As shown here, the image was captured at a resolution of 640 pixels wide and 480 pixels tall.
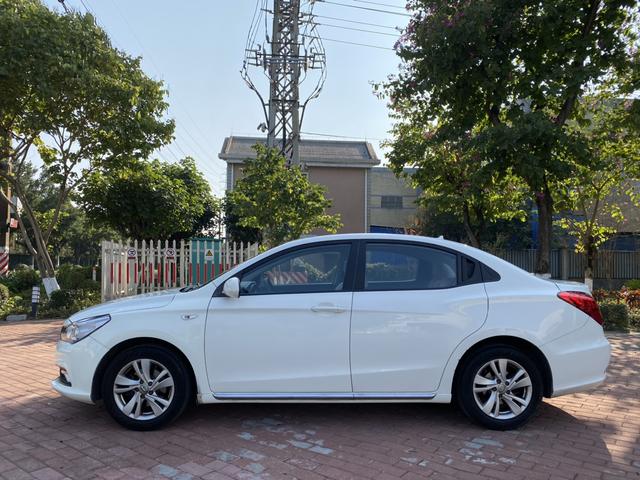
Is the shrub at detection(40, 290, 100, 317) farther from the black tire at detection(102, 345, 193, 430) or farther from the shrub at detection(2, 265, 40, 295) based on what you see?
the black tire at detection(102, 345, 193, 430)

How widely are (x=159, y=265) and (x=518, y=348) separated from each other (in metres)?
10.6

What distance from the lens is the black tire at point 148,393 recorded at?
174 inches

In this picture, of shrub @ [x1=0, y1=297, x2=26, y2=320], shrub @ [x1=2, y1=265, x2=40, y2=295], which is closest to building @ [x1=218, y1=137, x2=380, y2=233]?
shrub @ [x1=2, y1=265, x2=40, y2=295]

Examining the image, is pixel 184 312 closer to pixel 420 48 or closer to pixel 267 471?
pixel 267 471

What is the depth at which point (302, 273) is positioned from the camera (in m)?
4.74

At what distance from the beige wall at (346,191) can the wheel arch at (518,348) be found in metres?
22.0

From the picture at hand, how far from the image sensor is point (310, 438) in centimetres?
433

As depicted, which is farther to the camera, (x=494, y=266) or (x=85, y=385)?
(x=494, y=266)

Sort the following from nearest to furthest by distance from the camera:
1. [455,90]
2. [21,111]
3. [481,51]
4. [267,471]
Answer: [267,471] → [481,51] → [455,90] → [21,111]

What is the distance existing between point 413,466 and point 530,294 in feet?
5.88

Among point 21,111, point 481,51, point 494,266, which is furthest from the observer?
point 21,111

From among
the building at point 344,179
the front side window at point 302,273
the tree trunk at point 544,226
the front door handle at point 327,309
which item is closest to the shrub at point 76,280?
the building at point 344,179

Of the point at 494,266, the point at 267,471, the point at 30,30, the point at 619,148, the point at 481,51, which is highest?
the point at 30,30

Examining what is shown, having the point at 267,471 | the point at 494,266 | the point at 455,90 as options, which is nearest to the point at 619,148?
the point at 455,90
